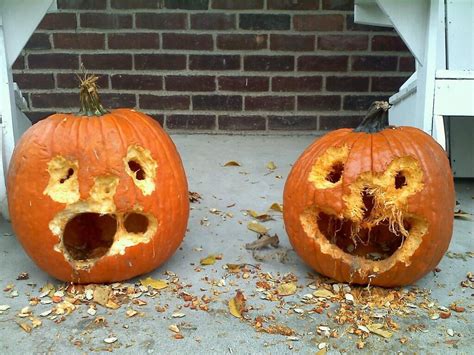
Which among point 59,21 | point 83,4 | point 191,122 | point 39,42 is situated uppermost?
point 83,4

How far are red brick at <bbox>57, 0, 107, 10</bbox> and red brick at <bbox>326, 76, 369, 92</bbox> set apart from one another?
1.65 m

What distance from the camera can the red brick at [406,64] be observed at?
3.78m

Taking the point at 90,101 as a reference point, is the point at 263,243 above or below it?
below

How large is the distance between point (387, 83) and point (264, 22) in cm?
97

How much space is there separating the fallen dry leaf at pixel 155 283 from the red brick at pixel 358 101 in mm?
2431

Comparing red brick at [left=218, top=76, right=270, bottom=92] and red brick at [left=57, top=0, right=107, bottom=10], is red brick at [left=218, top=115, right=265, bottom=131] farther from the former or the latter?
red brick at [left=57, top=0, right=107, bottom=10]

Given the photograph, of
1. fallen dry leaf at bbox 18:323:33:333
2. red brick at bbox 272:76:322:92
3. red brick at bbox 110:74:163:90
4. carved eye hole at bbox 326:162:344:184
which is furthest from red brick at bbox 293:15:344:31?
fallen dry leaf at bbox 18:323:33:333

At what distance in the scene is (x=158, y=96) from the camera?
3.82 m

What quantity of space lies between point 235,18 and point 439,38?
4.88ft

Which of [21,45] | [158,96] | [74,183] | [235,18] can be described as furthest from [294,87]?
[74,183]

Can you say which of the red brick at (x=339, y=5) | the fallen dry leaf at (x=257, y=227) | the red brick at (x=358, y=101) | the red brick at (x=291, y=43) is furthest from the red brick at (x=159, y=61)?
the fallen dry leaf at (x=257, y=227)

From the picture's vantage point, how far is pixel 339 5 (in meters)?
3.71

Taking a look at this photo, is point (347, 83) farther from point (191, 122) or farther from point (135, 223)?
point (135, 223)

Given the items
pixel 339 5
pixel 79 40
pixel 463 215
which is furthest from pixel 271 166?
pixel 79 40
